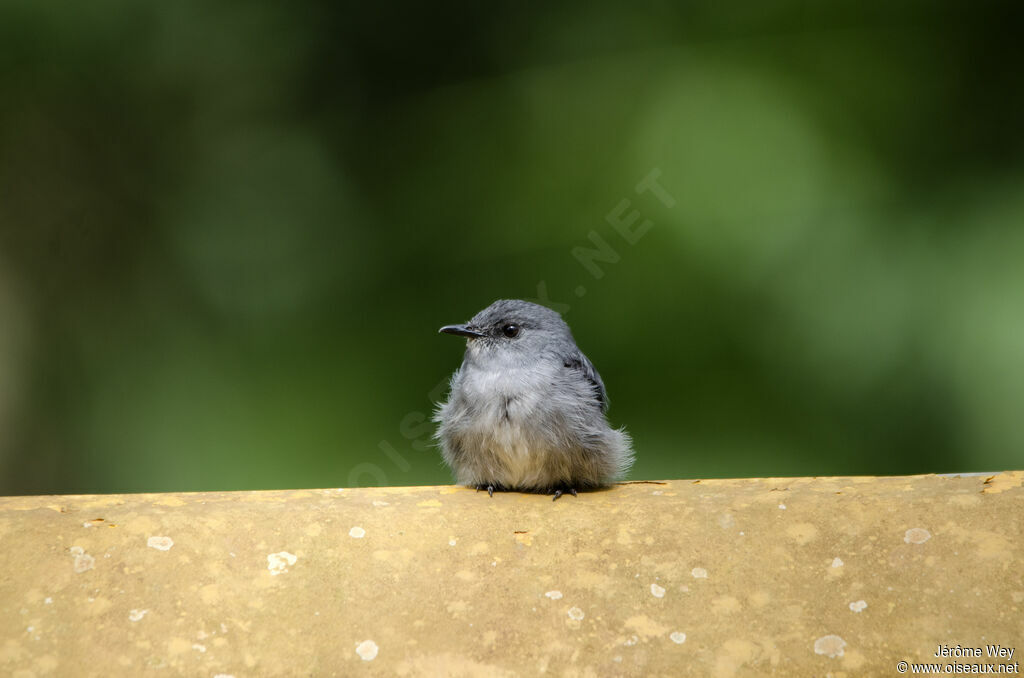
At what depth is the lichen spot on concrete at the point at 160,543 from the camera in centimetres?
263

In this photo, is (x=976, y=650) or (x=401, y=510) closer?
(x=976, y=650)

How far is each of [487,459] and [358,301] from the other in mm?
1280

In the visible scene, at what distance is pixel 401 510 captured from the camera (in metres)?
2.96

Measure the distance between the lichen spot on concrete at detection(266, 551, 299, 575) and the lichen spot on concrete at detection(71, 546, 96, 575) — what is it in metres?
0.42

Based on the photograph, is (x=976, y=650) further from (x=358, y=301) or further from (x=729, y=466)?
(x=358, y=301)

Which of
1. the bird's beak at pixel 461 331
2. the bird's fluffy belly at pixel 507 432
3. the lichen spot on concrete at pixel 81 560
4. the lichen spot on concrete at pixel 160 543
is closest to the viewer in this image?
the lichen spot on concrete at pixel 81 560

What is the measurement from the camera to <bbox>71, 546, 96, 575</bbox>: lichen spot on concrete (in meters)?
2.53

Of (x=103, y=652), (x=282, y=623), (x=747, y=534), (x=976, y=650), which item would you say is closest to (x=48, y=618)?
(x=103, y=652)

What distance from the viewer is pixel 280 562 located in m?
2.62

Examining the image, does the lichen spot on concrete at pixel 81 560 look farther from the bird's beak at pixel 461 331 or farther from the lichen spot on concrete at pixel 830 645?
the bird's beak at pixel 461 331

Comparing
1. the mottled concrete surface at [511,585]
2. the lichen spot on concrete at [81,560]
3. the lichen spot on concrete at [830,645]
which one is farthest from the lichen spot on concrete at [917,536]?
the lichen spot on concrete at [81,560]

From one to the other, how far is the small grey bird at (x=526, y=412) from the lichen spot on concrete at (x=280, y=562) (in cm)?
124

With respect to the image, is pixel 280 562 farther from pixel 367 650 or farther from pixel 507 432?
pixel 507 432

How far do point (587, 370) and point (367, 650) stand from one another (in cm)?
232
